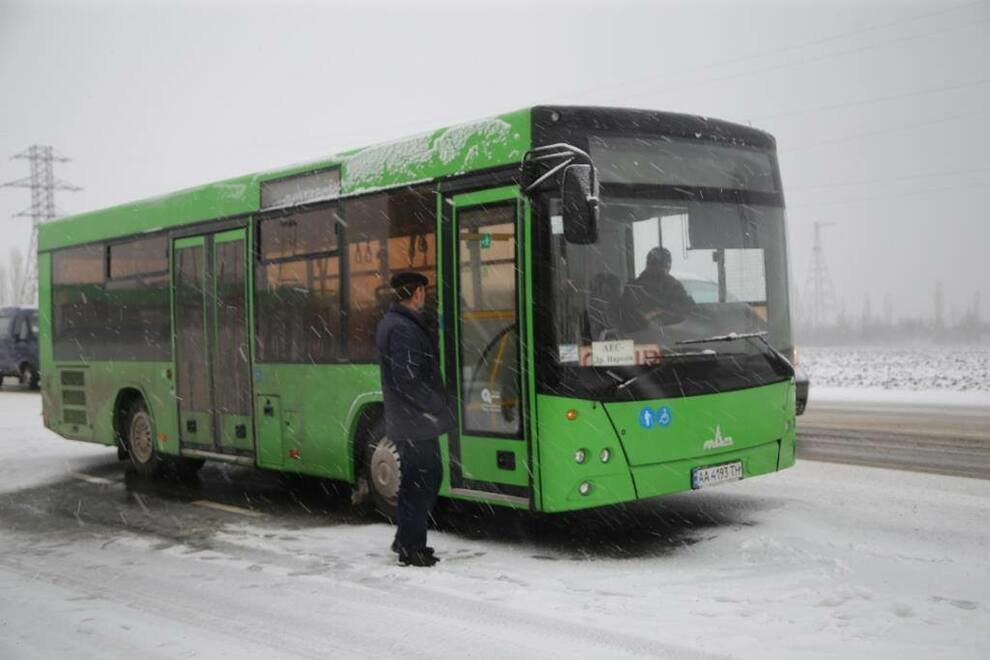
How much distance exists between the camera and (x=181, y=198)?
11367mm

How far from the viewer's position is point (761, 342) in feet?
25.9

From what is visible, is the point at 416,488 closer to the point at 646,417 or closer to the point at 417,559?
the point at 417,559

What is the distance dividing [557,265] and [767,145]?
2304 millimetres

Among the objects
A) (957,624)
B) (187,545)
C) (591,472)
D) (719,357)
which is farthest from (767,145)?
(187,545)

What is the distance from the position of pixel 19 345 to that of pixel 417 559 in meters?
29.8

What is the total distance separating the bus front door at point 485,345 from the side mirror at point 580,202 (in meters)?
0.56

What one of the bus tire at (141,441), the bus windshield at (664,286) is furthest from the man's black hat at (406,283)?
the bus tire at (141,441)

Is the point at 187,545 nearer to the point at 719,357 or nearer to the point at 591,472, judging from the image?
the point at 591,472

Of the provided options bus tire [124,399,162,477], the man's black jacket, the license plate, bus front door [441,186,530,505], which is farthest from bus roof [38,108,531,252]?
the license plate

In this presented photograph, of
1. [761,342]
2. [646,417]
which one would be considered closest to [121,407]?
[646,417]

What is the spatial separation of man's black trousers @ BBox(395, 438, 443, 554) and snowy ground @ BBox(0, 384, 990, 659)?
0.24 metres

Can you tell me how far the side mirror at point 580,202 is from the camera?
22.4 feet

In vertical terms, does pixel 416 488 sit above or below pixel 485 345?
below

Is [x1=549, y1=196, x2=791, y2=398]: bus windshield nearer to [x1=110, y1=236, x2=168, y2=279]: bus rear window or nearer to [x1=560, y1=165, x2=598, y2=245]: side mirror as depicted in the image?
[x1=560, y1=165, x2=598, y2=245]: side mirror
